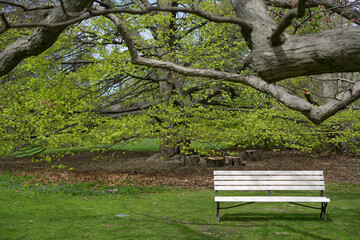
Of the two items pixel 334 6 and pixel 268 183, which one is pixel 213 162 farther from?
pixel 334 6

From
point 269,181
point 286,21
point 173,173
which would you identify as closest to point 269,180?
point 269,181

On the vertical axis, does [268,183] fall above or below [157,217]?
above

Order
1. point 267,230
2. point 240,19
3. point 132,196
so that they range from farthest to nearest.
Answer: point 132,196 < point 267,230 < point 240,19

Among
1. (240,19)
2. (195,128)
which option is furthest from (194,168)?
(240,19)

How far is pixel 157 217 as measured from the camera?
7.02 m

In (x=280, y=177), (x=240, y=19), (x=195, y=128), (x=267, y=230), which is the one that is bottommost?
(x=267, y=230)

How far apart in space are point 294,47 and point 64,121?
1009 centimetres

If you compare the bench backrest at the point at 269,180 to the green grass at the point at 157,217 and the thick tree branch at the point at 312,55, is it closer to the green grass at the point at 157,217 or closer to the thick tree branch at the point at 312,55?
the green grass at the point at 157,217

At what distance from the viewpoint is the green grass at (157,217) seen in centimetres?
571

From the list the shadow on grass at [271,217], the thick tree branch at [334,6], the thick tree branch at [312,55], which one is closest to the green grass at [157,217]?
the shadow on grass at [271,217]

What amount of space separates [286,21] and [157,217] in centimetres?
524

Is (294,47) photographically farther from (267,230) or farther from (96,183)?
(96,183)

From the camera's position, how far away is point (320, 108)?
5.38 meters

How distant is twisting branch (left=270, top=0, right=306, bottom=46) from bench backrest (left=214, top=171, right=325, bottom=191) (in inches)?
173
